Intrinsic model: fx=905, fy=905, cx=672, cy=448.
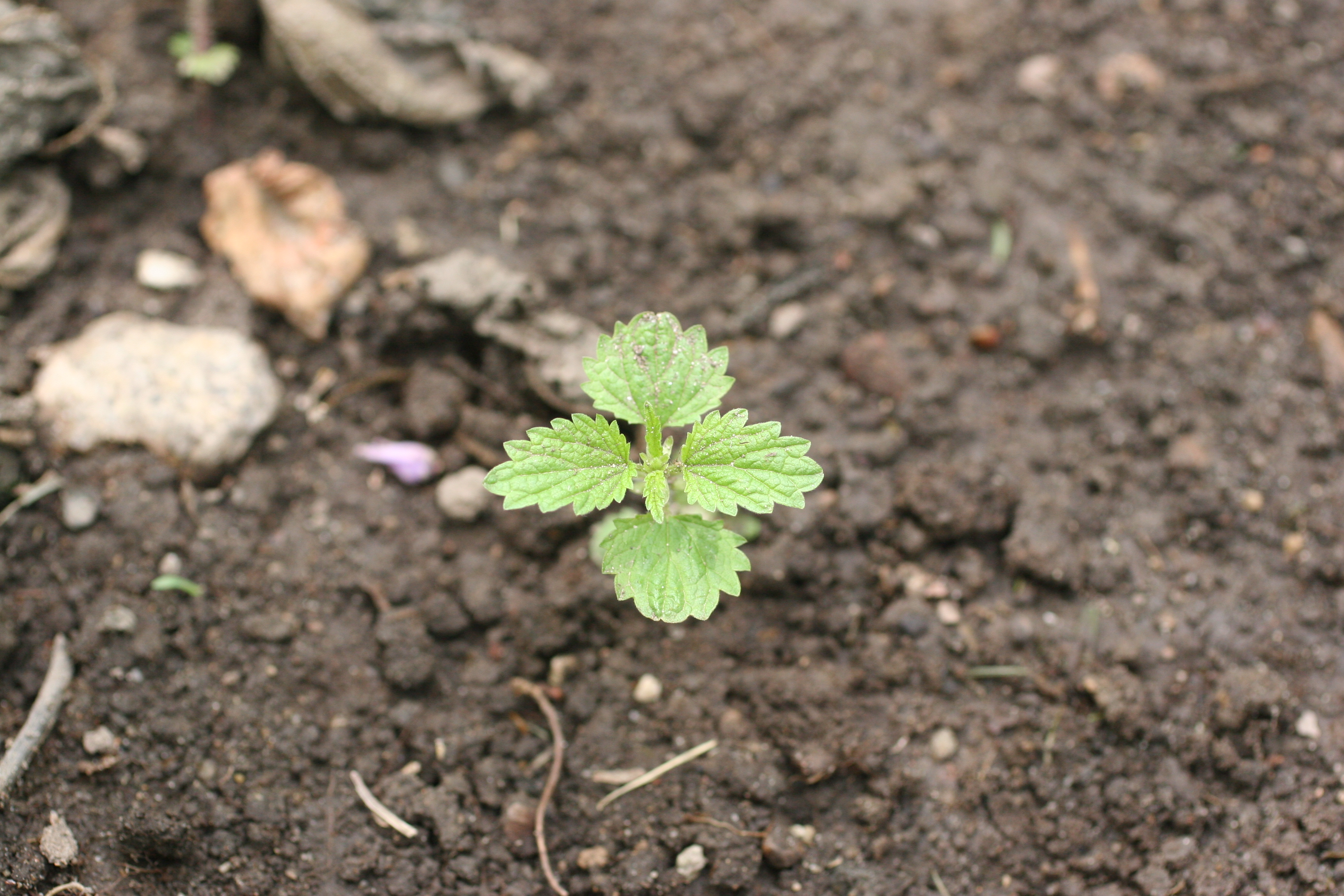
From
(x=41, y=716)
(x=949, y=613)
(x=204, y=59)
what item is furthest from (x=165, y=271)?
(x=949, y=613)

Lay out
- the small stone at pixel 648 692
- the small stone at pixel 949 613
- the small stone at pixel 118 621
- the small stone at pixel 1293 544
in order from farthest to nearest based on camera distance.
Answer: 1. the small stone at pixel 1293 544
2. the small stone at pixel 949 613
3. the small stone at pixel 648 692
4. the small stone at pixel 118 621

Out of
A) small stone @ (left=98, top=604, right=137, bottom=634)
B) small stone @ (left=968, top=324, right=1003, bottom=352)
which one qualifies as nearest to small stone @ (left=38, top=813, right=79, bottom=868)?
small stone @ (left=98, top=604, right=137, bottom=634)

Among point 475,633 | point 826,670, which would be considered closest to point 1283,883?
point 826,670

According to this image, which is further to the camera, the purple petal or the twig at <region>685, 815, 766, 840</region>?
the purple petal

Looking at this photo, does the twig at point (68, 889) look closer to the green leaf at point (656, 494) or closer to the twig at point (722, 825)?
the twig at point (722, 825)

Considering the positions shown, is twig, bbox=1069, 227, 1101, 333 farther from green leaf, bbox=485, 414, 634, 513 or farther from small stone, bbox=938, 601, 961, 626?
green leaf, bbox=485, 414, 634, 513

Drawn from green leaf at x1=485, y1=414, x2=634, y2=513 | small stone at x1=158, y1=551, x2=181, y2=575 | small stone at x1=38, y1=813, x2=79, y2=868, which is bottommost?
small stone at x1=38, y1=813, x2=79, y2=868

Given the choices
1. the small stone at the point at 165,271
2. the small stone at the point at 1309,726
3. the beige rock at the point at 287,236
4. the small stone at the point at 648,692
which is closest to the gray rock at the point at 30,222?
the small stone at the point at 165,271
